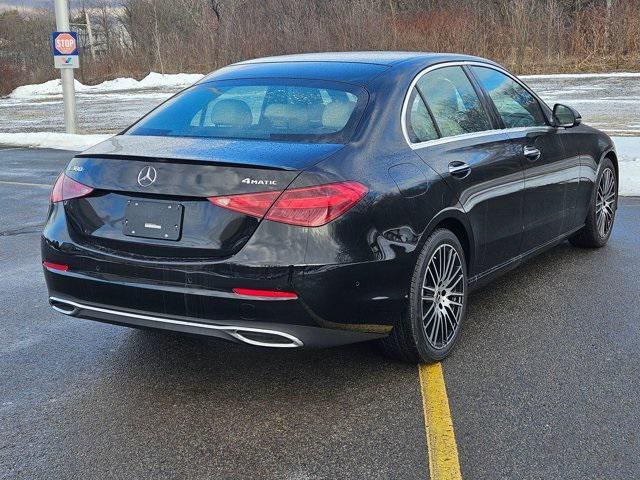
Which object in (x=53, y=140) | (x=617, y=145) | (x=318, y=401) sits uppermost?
(x=318, y=401)

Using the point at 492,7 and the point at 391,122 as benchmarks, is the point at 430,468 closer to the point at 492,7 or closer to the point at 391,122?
the point at 391,122

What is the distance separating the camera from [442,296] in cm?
429

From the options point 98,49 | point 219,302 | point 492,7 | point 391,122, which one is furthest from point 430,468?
point 98,49

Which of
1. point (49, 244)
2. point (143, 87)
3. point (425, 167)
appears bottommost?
point (143, 87)

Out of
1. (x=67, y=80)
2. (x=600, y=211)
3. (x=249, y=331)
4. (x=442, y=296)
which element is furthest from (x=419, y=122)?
(x=67, y=80)

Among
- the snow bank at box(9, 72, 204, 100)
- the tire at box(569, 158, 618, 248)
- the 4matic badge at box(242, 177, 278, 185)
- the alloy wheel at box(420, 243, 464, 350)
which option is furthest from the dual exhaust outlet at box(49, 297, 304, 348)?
the snow bank at box(9, 72, 204, 100)

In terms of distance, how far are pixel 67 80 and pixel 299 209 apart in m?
15.6

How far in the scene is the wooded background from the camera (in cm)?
3294

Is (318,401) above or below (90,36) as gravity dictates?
below

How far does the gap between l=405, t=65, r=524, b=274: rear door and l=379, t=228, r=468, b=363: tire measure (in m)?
0.26

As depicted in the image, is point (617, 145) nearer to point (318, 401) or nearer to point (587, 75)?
point (318, 401)

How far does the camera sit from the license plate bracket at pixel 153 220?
3625 mm

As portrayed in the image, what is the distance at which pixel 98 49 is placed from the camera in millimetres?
52094

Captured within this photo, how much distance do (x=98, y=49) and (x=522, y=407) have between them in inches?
2065
